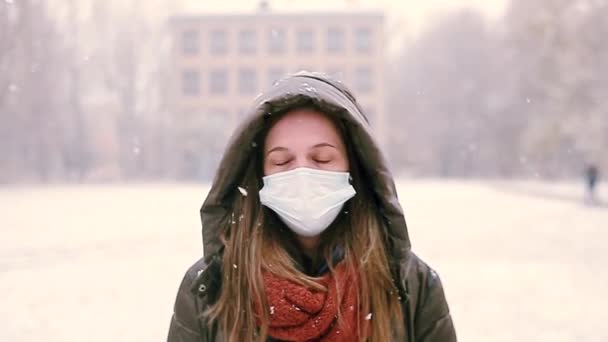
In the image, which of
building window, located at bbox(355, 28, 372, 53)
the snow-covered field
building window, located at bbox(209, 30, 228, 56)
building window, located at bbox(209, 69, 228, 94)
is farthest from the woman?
building window, located at bbox(209, 69, 228, 94)

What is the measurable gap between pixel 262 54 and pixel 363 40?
10.0m

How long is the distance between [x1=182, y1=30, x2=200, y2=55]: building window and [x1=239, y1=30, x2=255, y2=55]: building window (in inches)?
168

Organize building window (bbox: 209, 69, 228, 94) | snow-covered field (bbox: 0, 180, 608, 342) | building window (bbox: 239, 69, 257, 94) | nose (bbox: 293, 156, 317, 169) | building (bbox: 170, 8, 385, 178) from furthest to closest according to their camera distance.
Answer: building window (bbox: 209, 69, 228, 94)
building window (bbox: 239, 69, 257, 94)
building (bbox: 170, 8, 385, 178)
snow-covered field (bbox: 0, 180, 608, 342)
nose (bbox: 293, 156, 317, 169)

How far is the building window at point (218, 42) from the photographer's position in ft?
222

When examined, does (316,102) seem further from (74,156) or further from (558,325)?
(74,156)

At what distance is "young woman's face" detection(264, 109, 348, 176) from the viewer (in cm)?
197

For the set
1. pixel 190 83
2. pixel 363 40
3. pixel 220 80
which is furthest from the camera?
pixel 220 80

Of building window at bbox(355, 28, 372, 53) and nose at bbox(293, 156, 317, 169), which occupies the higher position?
building window at bbox(355, 28, 372, 53)

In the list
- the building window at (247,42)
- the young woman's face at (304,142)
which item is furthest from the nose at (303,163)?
the building window at (247,42)

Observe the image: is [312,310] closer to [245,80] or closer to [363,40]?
[363,40]

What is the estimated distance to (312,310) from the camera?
1.88 metres

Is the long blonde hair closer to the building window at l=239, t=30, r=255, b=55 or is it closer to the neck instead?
the neck

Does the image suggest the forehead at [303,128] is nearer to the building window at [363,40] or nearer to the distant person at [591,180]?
the distant person at [591,180]

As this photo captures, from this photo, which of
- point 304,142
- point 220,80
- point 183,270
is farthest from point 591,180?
point 220,80
